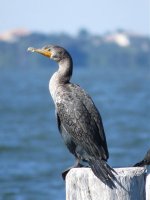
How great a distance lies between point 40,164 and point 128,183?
1440cm

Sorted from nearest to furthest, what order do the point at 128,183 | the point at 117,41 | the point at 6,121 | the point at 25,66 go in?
the point at 128,183, the point at 6,121, the point at 117,41, the point at 25,66

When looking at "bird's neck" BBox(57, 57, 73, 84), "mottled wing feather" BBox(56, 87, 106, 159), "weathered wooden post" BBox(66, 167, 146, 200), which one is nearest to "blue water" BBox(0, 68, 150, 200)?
"bird's neck" BBox(57, 57, 73, 84)

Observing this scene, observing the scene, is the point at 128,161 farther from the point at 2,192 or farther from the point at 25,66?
the point at 25,66

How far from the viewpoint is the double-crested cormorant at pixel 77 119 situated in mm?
7196

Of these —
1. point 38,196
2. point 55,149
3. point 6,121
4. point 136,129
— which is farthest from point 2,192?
point 6,121

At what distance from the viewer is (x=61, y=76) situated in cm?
765

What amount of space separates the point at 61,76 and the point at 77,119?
0.44 m

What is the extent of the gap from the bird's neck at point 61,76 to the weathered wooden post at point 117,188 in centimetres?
149

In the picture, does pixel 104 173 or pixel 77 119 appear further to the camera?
pixel 77 119

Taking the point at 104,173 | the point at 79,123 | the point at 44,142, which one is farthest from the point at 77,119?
the point at 44,142

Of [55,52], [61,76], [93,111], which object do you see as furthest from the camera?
[55,52]

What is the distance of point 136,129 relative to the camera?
98.1ft

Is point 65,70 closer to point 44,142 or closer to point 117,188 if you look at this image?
point 117,188

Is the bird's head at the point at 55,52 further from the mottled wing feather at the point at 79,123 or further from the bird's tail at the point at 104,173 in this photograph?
the bird's tail at the point at 104,173
